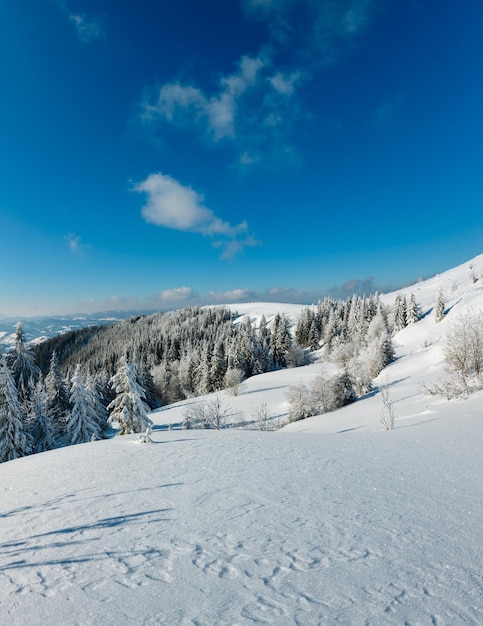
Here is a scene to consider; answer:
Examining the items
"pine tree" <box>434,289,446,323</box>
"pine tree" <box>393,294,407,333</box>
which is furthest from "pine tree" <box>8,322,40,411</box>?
"pine tree" <box>393,294,407,333</box>

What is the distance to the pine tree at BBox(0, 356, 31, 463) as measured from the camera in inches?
892

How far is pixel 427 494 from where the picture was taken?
6.63 metres

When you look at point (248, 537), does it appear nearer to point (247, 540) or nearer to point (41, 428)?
point (247, 540)

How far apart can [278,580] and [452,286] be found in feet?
418

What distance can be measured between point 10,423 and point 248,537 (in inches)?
985

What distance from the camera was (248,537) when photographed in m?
5.11

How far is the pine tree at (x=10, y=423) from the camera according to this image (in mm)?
22656

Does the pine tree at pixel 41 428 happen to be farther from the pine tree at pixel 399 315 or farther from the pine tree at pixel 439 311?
the pine tree at pixel 399 315

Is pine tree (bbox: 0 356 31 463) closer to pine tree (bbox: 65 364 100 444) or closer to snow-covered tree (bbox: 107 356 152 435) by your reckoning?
pine tree (bbox: 65 364 100 444)

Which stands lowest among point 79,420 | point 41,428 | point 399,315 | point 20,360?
point 41,428

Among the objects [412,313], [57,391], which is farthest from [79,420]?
[412,313]

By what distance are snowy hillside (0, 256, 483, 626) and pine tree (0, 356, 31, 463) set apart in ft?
51.7

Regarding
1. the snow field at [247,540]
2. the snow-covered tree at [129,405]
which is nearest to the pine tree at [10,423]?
the snow-covered tree at [129,405]

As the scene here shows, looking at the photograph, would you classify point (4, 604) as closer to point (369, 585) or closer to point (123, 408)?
point (369, 585)
